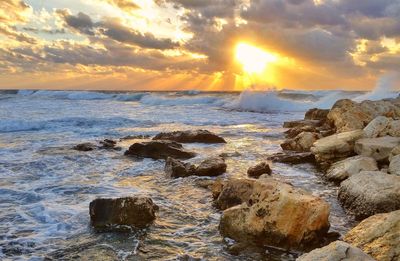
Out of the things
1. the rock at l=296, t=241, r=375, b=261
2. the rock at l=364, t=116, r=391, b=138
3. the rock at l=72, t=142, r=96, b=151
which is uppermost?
the rock at l=364, t=116, r=391, b=138

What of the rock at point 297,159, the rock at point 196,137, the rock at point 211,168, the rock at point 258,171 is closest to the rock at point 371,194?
the rock at point 258,171

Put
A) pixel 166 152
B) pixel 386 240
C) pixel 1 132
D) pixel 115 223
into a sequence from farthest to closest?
1. pixel 1 132
2. pixel 166 152
3. pixel 115 223
4. pixel 386 240

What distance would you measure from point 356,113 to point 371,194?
8.30m

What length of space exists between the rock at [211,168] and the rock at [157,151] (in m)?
2.05

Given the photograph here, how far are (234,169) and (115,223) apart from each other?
4.53m

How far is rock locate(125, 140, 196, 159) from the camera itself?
11.5 m

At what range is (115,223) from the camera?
5.90m

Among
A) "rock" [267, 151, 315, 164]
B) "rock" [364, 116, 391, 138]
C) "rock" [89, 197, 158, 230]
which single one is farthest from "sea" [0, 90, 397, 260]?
"rock" [364, 116, 391, 138]

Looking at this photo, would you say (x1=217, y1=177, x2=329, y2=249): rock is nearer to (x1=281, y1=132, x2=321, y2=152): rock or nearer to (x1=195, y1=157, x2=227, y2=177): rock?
(x1=195, y1=157, x2=227, y2=177): rock

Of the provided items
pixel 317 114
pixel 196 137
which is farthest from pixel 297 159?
pixel 317 114

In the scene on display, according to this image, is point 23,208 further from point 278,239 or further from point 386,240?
point 386,240

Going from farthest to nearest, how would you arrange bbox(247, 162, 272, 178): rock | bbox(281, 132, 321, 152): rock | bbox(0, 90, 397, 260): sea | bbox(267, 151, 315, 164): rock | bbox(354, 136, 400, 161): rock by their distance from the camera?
bbox(281, 132, 321, 152): rock, bbox(267, 151, 315, 164): rock, bbox(247, 162, 272, 178): rock, bbox(354, 136, 400, 161): rock, bbox(0, 90, 397, 260): sea

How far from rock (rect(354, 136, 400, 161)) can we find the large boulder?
3.61 m

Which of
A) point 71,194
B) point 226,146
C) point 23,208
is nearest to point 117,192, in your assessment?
point 71,194
